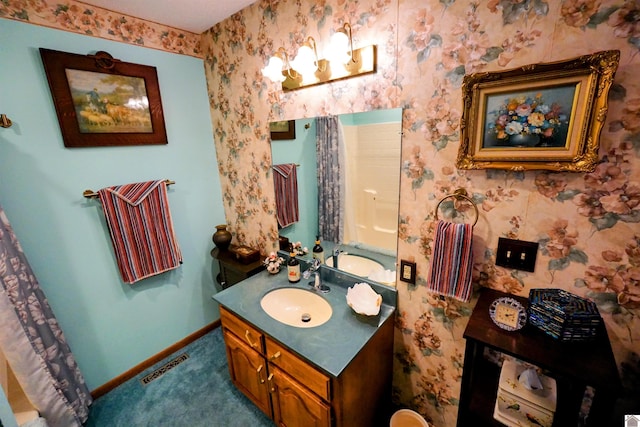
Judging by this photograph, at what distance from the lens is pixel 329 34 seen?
1317 millimetres

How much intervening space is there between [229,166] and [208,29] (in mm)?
1001

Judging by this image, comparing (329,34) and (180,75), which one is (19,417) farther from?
(329,34)

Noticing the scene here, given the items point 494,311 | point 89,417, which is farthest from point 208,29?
point 89,417

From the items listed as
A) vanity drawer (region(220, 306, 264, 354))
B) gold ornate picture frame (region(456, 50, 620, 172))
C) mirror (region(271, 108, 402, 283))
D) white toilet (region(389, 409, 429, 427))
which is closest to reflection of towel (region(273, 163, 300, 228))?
mirror (region(271, 108, 402, 283))

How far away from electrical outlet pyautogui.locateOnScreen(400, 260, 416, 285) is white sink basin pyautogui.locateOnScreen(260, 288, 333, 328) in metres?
0.43

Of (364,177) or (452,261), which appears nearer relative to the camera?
(452,261)

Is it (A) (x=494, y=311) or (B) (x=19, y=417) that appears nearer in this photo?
(A) (x=494, y=311)

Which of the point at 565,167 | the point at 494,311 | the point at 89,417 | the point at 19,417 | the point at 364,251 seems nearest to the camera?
the point at 565,167

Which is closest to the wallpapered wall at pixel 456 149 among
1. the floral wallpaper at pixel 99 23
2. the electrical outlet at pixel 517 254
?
the electrical outlet at pixel 517 254

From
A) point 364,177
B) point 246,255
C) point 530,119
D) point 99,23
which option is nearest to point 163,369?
point 246,255

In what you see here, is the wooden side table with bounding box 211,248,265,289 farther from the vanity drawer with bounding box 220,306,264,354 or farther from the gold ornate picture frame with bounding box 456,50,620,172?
the gold ornate picture frame with bounding box 456,50,620,172

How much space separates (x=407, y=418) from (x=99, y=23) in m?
2.92

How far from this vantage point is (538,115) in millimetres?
894

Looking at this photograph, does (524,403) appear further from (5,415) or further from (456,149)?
(5,415)
